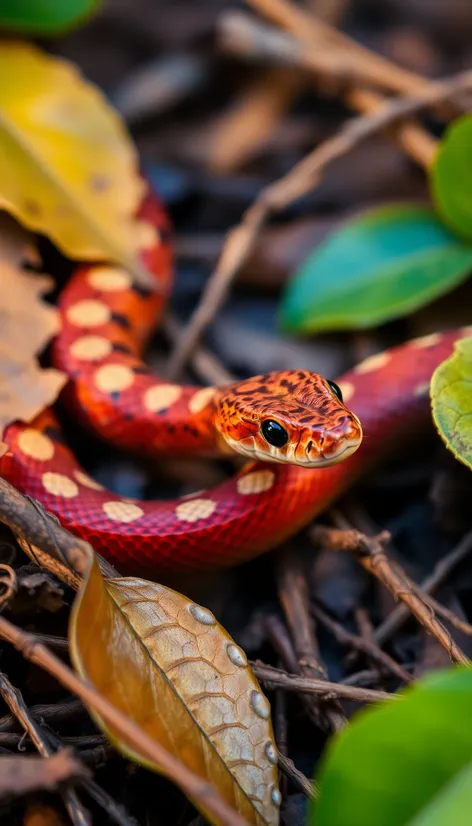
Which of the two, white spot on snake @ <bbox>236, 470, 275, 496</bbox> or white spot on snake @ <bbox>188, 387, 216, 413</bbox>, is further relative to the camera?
white spot on snake @ <bbox>188, 387, 216, 413</bbox>

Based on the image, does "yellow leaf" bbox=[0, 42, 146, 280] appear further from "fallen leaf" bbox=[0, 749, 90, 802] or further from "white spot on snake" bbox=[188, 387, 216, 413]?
"fallen leaf" bbox=[0, 749, 90, 802]

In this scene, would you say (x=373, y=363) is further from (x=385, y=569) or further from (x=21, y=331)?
(x=21, y=331)

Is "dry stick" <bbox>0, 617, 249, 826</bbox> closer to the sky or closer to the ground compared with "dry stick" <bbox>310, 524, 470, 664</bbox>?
closer to the sky

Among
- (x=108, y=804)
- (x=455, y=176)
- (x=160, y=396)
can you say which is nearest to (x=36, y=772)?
(x=108, y=804)

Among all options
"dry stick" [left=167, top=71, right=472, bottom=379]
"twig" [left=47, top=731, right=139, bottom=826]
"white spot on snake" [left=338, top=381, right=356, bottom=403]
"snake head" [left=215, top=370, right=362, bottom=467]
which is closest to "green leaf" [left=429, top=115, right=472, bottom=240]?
"dry stick" [left=167, top=71, right=472, bottom=379]

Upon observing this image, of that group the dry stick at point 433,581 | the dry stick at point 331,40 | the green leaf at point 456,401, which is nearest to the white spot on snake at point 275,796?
the dry stick at point 433,581

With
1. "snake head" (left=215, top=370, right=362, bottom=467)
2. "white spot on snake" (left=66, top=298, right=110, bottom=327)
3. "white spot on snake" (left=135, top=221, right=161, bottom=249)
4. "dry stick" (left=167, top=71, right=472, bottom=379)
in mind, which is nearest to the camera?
"snake head" (left=215, top=370, right=362, bottom=467)
